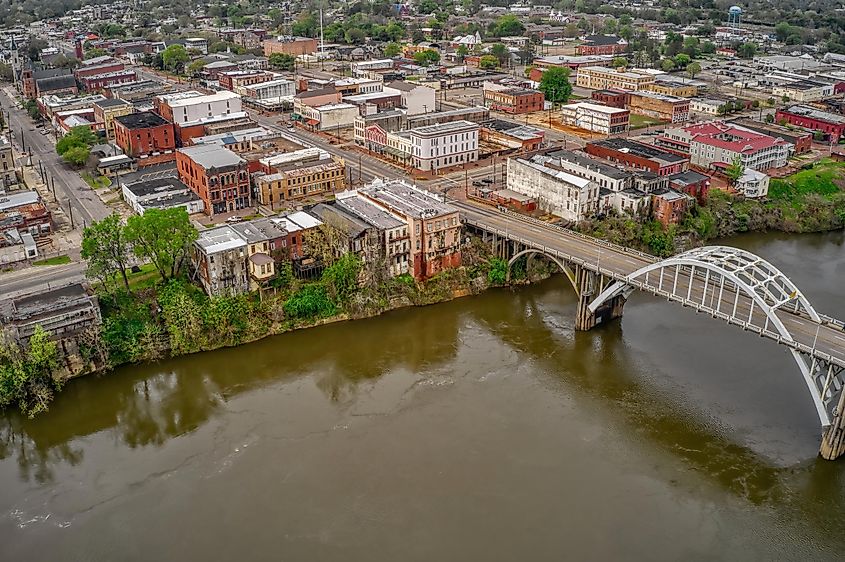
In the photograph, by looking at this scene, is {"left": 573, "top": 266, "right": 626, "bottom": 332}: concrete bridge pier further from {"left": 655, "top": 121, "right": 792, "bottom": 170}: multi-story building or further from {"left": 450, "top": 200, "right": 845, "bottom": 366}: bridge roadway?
{"left": 655, "top": 121, "right": 792, "bottom": 170}: multi-story building

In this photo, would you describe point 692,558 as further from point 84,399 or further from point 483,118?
point 483,118

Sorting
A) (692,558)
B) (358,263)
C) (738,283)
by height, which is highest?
(738,283)

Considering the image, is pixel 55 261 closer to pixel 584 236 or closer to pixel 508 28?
pixel 584 236

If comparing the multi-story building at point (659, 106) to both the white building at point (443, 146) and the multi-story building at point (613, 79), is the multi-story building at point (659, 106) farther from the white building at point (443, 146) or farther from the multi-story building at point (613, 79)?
the white building at point (443, 146)

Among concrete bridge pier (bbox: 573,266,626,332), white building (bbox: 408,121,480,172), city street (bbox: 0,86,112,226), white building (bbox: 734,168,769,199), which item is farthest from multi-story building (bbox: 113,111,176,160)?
white building (bbox: 734,168,769,199)

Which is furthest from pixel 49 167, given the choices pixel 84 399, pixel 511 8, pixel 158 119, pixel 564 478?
pixel 511 8
